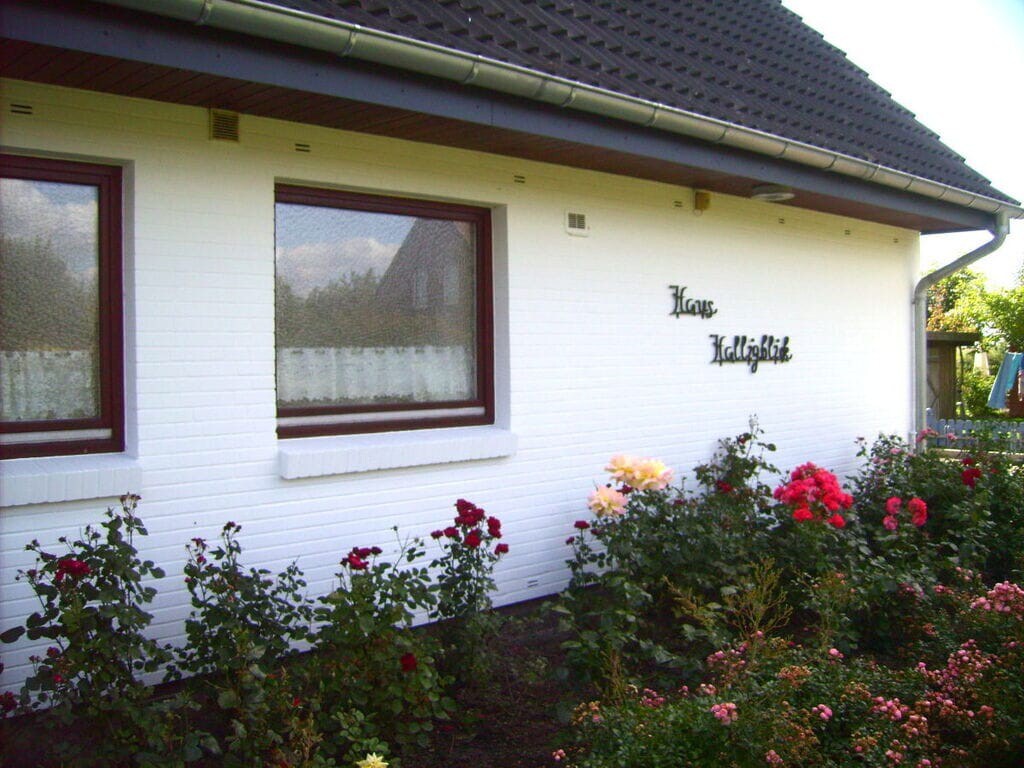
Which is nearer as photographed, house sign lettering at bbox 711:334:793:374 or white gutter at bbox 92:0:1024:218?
white gutter at bbox 92:0:1024:218

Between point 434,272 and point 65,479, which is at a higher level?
point 434,272

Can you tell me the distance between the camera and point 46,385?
176 inches

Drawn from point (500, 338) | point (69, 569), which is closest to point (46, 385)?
point (69, 569)

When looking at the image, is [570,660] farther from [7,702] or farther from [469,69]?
[469,69]

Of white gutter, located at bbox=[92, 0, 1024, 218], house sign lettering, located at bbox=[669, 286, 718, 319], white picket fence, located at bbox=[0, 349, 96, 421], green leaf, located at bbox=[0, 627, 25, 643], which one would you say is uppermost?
white gutter, located at bbox=[92, 0, 1024, 218]

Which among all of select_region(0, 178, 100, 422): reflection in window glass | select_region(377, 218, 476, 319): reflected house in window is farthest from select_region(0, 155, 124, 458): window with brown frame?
select_region(377, 218, 476, 319): reflected house in window

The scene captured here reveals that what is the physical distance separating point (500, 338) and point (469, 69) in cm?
198

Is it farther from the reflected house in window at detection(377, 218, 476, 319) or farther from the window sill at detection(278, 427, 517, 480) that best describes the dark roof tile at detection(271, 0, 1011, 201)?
the window sill at detection(278, 427, 517, 480)

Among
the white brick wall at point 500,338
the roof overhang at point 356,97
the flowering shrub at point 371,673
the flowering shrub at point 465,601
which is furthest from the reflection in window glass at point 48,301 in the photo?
the flowering shrub at point 465,601

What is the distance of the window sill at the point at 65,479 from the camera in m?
4.12

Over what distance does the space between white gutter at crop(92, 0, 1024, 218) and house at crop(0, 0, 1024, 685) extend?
0.01 metres

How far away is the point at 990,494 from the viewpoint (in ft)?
24.0

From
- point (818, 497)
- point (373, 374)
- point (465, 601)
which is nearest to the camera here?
point (465, 601)

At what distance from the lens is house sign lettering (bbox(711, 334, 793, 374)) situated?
7676 mm
